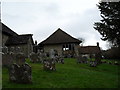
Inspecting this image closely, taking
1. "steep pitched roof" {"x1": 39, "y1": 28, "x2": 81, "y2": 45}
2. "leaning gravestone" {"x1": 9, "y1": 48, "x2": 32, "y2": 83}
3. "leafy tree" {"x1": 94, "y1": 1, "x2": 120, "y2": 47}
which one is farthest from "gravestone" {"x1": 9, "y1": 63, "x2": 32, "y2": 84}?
"steep pitched roof" {"x1": 39, "y1": 28, "x2": 81, "y2": 45}

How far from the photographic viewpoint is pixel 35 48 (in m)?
51.2

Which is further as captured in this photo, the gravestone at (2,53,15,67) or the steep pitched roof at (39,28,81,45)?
the steep pitched roof at (39,28,81,45)

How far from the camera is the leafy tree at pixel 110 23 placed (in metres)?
34.8

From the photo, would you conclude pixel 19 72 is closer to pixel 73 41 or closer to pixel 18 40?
pixel 18 40

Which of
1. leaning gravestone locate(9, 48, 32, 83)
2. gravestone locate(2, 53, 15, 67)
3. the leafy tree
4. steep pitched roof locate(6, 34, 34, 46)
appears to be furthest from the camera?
steep pitched roof locate(6, 34, 34, 46)

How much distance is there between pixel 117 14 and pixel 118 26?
214 centimetres

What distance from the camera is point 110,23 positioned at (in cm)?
3575

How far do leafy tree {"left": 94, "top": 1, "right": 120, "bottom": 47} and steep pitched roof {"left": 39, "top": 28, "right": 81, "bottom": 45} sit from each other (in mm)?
9529

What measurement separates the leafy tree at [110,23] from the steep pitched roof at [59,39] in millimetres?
9529

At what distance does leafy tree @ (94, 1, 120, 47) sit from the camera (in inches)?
1368

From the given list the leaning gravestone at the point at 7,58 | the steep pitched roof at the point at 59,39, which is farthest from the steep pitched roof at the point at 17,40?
the leaning gravestone at the point at 7,58

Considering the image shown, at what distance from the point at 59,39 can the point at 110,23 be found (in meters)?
13.9

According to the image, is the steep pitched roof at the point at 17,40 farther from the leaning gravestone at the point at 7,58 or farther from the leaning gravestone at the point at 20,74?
the leaning gravestone at the point at 20,74

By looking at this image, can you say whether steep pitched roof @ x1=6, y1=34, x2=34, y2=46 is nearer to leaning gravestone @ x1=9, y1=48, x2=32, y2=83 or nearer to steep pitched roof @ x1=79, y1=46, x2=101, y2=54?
steep pitched roof @ x1=79, y1=46, x2=101, y2=54
